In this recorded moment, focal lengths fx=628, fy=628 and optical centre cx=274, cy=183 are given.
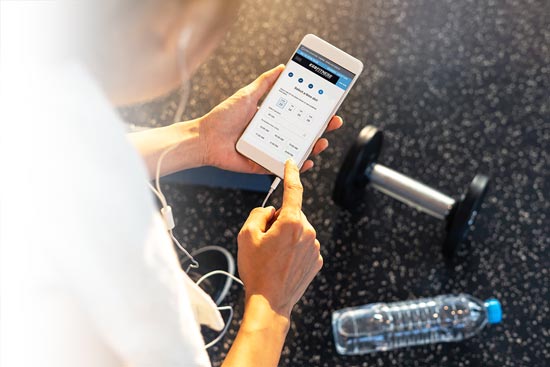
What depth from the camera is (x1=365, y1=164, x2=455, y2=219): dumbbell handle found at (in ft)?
3.40

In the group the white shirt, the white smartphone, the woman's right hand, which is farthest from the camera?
the white smartphone

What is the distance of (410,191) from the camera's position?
1.05 m

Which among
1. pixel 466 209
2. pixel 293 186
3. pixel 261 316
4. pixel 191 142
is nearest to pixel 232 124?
pixel 191 142

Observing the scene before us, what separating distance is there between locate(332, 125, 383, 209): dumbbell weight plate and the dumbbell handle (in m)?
0.02

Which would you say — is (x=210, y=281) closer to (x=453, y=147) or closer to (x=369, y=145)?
(x=369, y=145)

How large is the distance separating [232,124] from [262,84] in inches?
2.7

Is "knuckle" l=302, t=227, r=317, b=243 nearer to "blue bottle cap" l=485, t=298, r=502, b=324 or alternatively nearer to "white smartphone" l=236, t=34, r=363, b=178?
"white smartphone" l=236, t=34, r=363, b=178

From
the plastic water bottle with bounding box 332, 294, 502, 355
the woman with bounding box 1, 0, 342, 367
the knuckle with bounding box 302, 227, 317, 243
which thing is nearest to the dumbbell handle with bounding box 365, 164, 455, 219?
the plastic water bottle with bounding box 332, 294, 502, 355

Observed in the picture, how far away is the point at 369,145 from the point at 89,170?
0.64 m

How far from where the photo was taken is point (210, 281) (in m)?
1.03

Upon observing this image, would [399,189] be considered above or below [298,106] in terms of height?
below

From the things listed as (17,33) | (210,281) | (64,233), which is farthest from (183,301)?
(210,281)

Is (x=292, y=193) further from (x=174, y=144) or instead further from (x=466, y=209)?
(x=466, y=209)

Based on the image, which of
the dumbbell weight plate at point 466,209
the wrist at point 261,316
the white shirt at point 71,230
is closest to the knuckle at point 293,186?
the wrist at point 261,316
